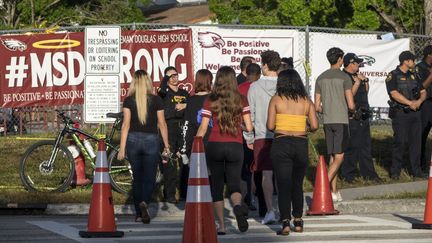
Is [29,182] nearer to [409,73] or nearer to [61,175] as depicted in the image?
[61,175]

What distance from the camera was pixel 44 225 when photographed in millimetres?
14477

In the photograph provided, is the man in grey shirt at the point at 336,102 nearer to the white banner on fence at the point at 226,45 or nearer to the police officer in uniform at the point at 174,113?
the police officer in uniform at the point at 174,113

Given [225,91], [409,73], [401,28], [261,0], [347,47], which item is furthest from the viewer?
[261,0]

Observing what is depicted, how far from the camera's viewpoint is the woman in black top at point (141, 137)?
14453 millimetres

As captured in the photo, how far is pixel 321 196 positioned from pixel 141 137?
2.41 meters

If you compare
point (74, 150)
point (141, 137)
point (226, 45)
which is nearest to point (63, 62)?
Answer: point (226, 45)

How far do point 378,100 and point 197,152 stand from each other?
12.7 meters

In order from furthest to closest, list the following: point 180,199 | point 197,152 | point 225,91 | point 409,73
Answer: point 409,73 → point 180,199 → point 225,91 → point 197,152

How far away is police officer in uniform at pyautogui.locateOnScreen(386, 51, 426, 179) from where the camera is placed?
18672 millimetres

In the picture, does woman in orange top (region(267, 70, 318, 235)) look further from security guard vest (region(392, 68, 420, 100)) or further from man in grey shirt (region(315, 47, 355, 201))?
security guard vest (region(392, 68, 420, 100))

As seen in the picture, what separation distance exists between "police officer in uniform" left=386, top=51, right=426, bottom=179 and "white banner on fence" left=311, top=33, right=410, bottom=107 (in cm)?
407

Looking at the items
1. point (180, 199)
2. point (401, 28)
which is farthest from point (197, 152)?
point (401, 28)

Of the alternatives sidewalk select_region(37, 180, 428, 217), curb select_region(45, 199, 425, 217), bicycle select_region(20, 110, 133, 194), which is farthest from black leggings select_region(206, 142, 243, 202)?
bicycle select_region(20, 110, 133, 194)

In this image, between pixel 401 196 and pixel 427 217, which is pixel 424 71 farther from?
pixel 427 217
